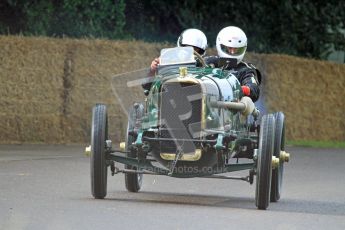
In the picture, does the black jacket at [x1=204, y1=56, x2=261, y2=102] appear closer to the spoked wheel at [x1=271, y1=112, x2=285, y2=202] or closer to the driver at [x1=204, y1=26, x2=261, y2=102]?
the driver at [x1=204, y1=26, x2=261, y2=102]

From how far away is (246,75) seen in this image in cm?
1334

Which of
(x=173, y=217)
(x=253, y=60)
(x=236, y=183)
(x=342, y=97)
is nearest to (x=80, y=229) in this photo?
(x=173, y=217)

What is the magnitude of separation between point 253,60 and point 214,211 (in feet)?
46.8

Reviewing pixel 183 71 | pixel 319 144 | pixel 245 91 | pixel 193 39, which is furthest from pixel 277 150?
pixel 319 144

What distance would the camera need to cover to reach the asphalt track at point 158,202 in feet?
33.3

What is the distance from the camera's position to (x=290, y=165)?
720 inches

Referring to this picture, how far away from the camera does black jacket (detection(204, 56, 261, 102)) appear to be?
42.8ft

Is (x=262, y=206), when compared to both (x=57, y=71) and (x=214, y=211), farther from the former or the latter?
(x=57, y=71)

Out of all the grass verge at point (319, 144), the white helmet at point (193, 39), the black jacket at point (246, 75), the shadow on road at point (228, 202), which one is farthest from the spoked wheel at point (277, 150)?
the grass verge at point (319, 144)

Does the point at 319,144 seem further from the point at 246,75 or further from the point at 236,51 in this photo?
the point at 246,75

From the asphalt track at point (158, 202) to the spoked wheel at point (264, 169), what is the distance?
177mm

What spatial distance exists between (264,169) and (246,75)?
2088 millimetres

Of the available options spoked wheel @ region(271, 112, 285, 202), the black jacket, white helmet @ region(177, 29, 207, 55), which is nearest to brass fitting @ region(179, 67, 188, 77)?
the black jacket

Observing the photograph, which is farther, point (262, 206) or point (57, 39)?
point (57, 39)
